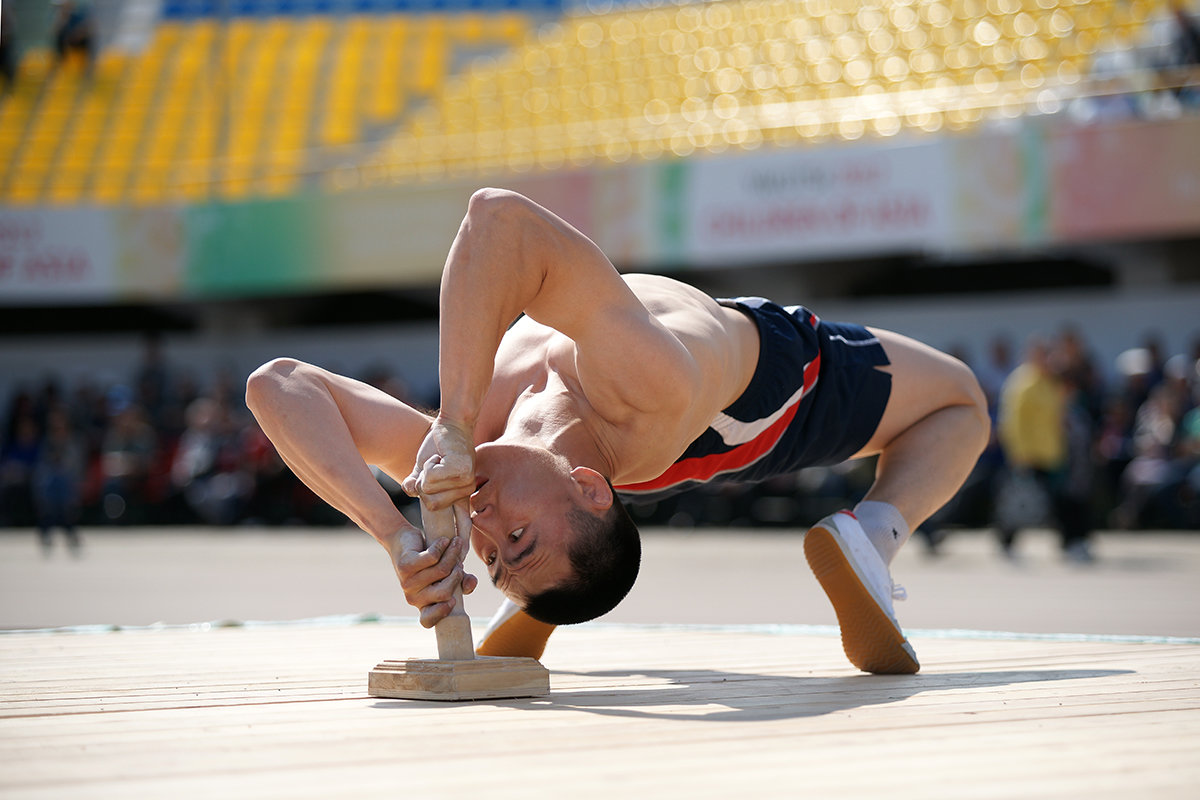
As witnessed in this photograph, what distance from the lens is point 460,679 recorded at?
272cm

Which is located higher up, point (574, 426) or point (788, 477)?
point (574, 426)

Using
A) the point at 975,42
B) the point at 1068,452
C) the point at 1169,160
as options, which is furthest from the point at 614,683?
the point at 975,42

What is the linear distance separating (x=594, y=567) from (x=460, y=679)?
33 cm

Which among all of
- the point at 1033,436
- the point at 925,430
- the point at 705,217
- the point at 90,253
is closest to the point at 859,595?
the point at 925,430

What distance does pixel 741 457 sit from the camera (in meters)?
3.44

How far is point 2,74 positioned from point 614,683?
19599mm

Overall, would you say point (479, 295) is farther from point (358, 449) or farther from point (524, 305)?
point (358, 449)

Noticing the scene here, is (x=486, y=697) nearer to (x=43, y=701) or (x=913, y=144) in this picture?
(x=43, y=701)

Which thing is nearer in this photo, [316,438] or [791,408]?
[316,438]

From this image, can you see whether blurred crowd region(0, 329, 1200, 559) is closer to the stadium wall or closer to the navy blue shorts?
the stadium wall

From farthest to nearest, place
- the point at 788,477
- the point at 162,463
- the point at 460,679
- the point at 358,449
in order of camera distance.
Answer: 1. the point at 162,463
2. the point at 788,477
3. the point at 358,449
4. the point at 460,679

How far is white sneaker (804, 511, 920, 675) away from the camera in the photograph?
10.2ft

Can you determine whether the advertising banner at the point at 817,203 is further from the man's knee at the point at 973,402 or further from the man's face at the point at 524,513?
the man's face at the point at 524,513

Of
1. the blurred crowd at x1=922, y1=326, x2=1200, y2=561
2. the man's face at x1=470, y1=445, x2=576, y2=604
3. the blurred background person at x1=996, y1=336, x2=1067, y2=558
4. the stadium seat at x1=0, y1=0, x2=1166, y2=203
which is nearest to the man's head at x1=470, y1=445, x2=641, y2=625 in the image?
the man's face at x1=470, y1=445, x2=576, y2=604
